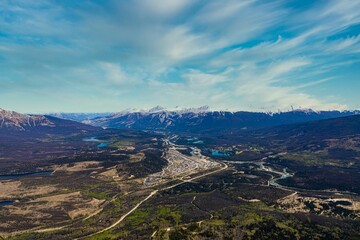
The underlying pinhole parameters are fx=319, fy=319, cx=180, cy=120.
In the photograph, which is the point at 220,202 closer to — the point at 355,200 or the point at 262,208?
the point at 262,208

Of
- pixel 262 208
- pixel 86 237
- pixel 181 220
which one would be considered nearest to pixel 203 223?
pixel 181 220

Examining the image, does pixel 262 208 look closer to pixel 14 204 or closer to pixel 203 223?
pixel 203 223

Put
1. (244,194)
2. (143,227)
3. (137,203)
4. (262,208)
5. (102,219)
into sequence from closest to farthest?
(143,227), (102,219), (262,208), (137,203), (244,194)

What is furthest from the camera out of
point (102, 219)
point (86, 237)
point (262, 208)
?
point (262, 208)

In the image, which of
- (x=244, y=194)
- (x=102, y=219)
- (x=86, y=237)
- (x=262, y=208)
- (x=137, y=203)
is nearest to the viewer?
(x=86, y=237)

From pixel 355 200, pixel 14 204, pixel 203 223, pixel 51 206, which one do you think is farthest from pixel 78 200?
pixel 355 200

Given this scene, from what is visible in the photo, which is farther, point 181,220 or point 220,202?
point 220,202

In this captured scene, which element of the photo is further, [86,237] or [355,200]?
[355,200]

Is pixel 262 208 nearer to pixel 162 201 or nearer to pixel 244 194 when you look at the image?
pixel 244 194

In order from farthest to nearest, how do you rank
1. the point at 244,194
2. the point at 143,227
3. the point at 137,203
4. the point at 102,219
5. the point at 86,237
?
the point at 244,194
the point at 137,203
the point at 102,219
the point at 143,227
the point at 86,237
